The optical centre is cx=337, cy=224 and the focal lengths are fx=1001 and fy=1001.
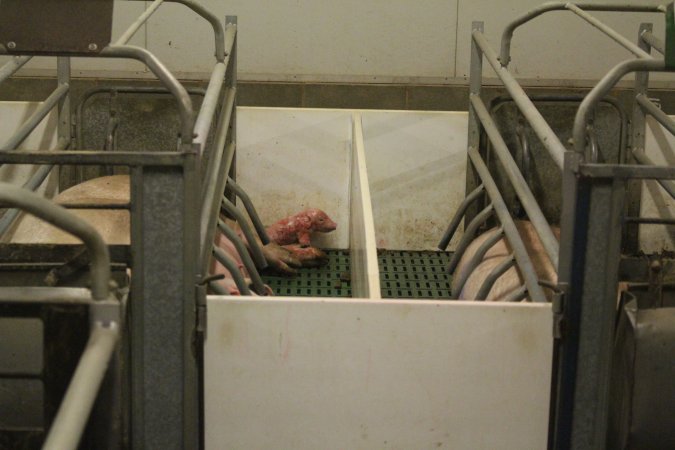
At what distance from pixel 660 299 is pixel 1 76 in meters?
1.59

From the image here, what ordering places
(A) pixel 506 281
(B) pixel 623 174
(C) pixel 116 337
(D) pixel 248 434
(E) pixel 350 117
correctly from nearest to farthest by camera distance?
(C) pixel 116 337, (B) pixel 623 174, (D) pixel 248 434, (A) pixel 506 281, (E) pixel 350 117

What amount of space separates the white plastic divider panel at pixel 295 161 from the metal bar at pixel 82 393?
2.07m

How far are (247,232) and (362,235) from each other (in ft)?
1.82

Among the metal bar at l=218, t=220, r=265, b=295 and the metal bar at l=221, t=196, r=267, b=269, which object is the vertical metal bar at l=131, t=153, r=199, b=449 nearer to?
the metal bar at l=218, t=220, r=265, b=295

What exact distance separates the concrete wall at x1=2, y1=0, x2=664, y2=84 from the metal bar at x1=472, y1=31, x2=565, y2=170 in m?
1.26

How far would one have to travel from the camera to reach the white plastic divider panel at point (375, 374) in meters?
2.01

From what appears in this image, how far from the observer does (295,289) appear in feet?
9.98

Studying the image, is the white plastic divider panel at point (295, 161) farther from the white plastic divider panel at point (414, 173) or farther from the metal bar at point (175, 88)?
the metal bar at point (175, 88)

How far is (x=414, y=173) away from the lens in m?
3.36

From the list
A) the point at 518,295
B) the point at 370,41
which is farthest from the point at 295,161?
the point at 518,295

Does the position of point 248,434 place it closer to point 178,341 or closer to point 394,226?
point 178,341

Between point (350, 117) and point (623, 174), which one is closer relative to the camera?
point (623, 174)

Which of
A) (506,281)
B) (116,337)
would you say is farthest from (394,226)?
(116,337)

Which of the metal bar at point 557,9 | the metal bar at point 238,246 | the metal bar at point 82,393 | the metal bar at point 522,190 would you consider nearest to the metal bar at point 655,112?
the metal bar at point 557,9
